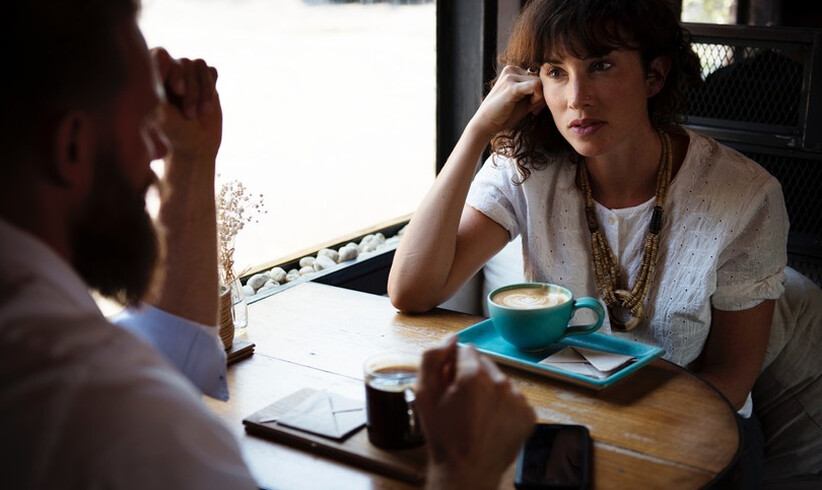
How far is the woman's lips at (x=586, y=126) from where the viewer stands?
1.92m

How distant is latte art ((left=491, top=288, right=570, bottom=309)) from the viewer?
1.62 meters

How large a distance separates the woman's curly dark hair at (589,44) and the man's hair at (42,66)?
1.25 m

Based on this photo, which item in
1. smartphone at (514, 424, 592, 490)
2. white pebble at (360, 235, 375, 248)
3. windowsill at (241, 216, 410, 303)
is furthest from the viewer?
white pebble at (360, 235, 375, 248)

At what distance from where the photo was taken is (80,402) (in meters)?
0.76

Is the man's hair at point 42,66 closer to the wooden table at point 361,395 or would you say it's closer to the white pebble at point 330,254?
the wooden table at point 361,395

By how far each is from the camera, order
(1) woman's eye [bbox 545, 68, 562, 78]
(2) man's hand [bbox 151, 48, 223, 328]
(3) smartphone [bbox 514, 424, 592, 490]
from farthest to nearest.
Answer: (1) woman's eye [bbox 545, 68, 562, 78], (2) man's hand [bbox 151, 48, 223, 328], (3) smartphone [bbox 514, 424, 592, 490]

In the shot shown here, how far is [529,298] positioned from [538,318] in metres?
0.09

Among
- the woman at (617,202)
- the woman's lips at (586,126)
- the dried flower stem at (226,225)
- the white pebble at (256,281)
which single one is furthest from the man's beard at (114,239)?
the white pebble at (256,281)

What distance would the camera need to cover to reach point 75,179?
0.84m

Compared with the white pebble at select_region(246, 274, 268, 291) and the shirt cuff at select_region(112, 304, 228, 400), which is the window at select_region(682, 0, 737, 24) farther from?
the shirt cuff at select_region(112, 304, 228, 400)

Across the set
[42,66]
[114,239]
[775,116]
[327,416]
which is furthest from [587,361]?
[775,116]

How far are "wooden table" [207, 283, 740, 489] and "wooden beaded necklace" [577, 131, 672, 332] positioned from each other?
34cm

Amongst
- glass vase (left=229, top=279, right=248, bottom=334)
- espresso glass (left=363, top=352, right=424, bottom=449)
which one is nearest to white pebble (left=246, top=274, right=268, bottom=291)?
glass vase (left=229, top=279, right=248, bottom=334)

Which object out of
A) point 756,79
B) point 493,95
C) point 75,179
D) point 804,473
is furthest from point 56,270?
point 756,79
